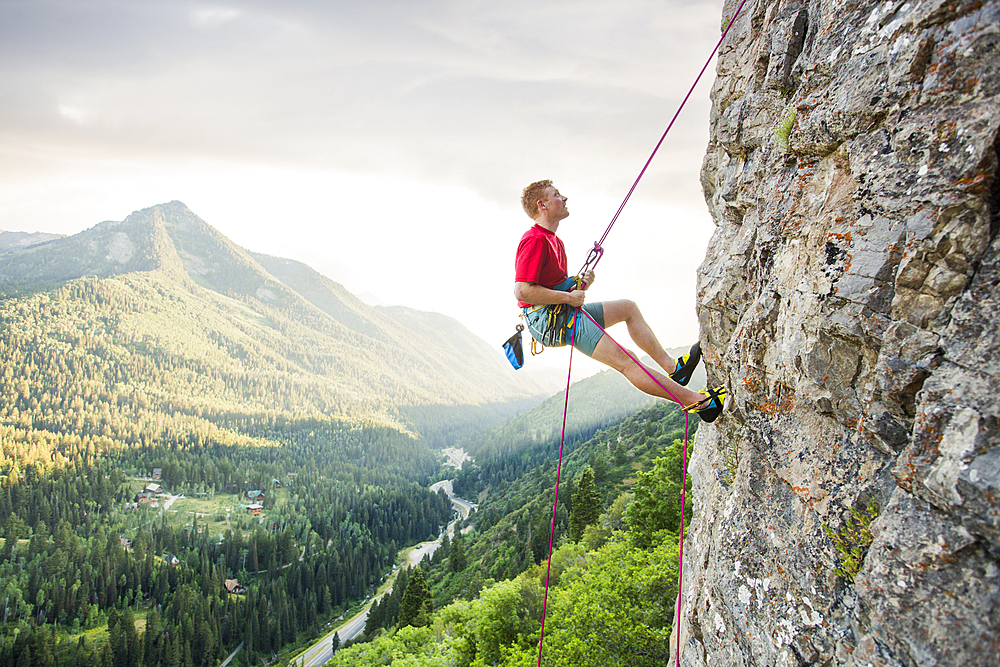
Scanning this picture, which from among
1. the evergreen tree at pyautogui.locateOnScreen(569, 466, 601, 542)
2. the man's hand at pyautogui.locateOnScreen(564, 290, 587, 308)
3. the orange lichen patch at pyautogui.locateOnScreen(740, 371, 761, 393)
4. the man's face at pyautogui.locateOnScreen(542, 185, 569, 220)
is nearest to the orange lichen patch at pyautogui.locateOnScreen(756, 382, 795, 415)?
the orange lichen patch at pyautogui.locateOnScreen(740, 371, 761, 393)

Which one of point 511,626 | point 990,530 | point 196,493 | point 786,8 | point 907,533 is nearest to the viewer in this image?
point 990,530

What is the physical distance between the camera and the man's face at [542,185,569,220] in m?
7.21

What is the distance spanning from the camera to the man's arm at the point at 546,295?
6.72 meters

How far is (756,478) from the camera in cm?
585

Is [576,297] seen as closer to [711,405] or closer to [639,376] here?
[639,376]

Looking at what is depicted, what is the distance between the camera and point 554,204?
721 cm

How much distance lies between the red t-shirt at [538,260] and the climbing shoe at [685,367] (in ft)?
6.68

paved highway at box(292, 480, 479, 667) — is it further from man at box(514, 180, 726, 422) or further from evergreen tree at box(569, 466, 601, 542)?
man at box(514, 180, 726, 422)

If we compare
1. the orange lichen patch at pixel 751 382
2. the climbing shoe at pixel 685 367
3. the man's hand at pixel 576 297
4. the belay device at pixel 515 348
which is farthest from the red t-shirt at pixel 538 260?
the orange lichen patch at pixel 751 382

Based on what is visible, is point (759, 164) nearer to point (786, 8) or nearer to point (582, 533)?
point (786, 8)

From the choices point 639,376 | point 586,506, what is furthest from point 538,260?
point 586,506

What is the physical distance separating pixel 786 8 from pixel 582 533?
4359 cm

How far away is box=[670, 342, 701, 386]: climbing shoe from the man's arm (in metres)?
1.68

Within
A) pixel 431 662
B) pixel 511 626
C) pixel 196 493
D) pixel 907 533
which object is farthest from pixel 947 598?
pixel 196 493
